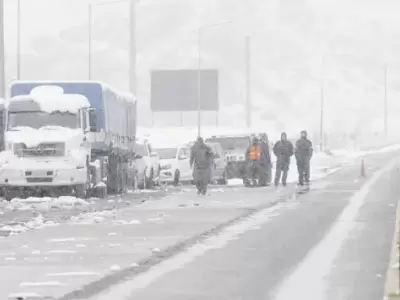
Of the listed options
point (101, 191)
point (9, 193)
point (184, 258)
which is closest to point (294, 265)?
point (184, 258)

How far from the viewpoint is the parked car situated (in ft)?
130

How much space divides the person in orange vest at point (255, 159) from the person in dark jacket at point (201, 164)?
4619mm

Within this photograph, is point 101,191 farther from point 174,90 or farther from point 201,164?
point 174,90

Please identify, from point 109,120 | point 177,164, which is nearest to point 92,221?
point 109,120

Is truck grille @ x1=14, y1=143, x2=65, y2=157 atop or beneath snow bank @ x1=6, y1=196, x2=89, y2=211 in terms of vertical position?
atop

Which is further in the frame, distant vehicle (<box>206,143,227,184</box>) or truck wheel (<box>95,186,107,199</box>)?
distant vehicle (<box>206,143,227,184</box>)

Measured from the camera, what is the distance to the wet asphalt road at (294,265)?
12680 millimetres

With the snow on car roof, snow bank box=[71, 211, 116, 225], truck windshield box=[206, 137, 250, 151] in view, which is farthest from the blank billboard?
snow bank box=[71, 211, 116, 225]

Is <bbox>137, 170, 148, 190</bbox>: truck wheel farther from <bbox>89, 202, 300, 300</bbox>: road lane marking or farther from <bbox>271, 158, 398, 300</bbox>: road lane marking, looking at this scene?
<bbox>271, 158, 398, 300</bbox>: road lane marking

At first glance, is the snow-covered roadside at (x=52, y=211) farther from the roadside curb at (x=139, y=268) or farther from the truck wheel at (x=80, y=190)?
the roadside curb at (x=139, y=268)

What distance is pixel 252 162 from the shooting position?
39.7 meters

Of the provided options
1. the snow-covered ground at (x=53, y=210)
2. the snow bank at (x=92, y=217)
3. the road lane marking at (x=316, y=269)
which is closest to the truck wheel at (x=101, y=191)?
the snow-covered ground at (x=53, y=210)

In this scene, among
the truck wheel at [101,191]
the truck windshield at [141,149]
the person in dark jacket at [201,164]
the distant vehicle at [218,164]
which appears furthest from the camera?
the distant vehicle at [218,164]

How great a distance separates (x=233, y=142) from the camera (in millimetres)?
45969
